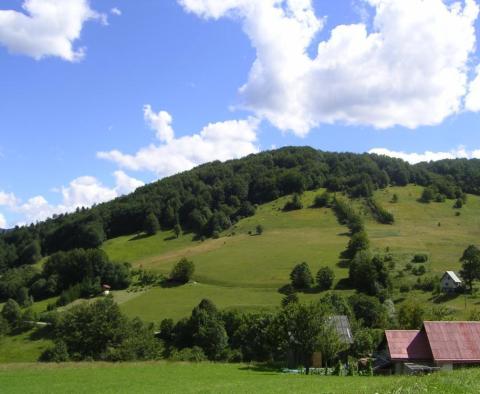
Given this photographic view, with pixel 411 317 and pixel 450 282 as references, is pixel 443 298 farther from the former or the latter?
pixel 411 317

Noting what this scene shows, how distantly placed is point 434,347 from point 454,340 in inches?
77.4

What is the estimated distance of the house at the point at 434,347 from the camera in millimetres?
43094

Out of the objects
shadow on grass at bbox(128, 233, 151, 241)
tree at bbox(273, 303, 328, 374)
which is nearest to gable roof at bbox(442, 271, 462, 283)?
tree at bbox(273, 303, 328, 374)

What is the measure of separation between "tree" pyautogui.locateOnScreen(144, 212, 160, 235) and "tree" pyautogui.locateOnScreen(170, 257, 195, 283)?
61.4 m

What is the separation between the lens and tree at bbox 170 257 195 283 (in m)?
112

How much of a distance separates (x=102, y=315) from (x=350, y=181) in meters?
134

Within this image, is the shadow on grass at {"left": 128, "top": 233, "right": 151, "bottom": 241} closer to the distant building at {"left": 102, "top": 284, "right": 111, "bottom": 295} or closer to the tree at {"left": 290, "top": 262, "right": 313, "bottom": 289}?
the distant building at {"left": 102, "top": 284, "right": 111, "bottom": 295}

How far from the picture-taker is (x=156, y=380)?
36.8 m

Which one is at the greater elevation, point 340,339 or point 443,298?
point 340,339

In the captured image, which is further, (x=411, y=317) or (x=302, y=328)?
(x=411, y=317)

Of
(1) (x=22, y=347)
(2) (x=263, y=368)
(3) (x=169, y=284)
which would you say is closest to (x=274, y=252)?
(3) (x=169, y=284)

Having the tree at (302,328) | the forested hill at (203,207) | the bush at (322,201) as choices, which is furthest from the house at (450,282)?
the forested hill at (203,207)

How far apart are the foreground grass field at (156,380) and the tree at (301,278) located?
5148cm

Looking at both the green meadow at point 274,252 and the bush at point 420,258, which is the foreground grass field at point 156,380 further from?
the bush at point 420,258
